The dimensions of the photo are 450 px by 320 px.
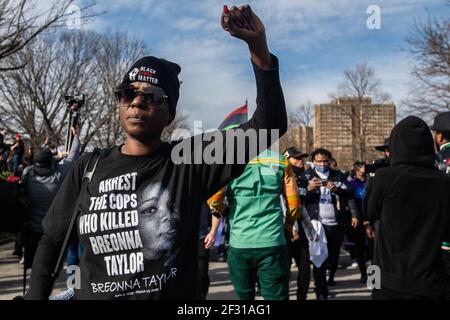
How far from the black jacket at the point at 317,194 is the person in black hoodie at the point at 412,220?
135 inches

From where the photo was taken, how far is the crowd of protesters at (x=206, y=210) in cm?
203

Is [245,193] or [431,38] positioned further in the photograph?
[431,38]

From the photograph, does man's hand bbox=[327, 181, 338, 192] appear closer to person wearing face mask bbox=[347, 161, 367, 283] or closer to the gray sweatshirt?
person wearing face mask bbox=[347, 161, 367, 283]

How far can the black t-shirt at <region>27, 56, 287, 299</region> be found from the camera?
6.60 feet

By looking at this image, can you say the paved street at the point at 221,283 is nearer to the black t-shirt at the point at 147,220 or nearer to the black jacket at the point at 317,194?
the black jacket at the point at 317,194

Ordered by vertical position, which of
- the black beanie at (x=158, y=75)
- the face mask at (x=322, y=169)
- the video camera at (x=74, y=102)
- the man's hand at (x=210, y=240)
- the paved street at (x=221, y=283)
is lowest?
the paved street at (x=221, y=283)

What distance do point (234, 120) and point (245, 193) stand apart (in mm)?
705

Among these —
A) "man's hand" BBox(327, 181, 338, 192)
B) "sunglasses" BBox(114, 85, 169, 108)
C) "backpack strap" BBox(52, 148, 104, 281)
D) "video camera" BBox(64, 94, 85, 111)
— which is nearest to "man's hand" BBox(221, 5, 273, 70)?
"sunglasses" BBox(114, 85, 169, 108)

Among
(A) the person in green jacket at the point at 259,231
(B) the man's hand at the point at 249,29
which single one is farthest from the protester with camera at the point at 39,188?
(B) the man's hand at the point at 249,29

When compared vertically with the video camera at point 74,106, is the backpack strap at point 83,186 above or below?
below

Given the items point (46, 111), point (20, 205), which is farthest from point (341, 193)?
point (46, 111)

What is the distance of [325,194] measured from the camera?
23.4ft

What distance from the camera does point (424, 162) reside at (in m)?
3.37
